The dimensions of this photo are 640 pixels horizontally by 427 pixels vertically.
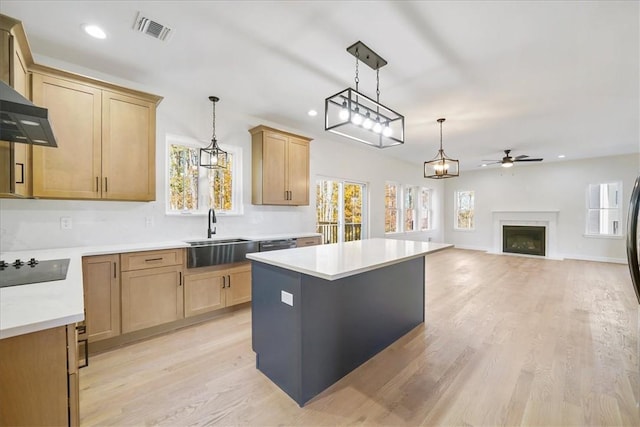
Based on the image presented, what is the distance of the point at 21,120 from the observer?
145 cm

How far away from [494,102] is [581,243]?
6300 mm

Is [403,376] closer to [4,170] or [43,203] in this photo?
[4,170]

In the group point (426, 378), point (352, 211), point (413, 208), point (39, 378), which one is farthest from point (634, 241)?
point (413, 208)

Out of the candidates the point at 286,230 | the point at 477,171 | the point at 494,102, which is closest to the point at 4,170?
the point at 286,230

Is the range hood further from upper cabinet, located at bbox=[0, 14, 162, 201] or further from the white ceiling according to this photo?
the white ceiling

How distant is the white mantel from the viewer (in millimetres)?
7520

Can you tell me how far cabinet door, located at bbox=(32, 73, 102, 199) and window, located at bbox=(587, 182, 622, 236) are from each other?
10.2m

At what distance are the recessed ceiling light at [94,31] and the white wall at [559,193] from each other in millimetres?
9521

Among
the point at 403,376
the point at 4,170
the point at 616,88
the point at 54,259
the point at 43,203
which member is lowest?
the point at 403,376

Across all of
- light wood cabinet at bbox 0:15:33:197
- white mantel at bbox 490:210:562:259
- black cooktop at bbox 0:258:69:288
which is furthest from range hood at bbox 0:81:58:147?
white mantel at bbox 490:210:562:259

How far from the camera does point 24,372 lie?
3.16ft

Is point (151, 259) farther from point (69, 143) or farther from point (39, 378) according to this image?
point (39, 378)

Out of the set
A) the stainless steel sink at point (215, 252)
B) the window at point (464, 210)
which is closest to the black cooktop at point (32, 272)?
the stainless steel sink at point (215, 252)

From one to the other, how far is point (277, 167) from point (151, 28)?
7.18ft
